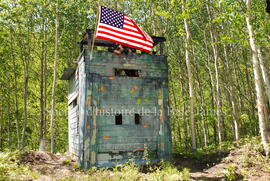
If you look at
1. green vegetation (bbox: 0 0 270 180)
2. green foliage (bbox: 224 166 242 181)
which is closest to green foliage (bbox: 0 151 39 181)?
green vegetation (bbox: 0 0 270 180)

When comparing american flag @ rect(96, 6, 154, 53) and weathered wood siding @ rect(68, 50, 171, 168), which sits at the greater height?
american flag @ rect(96, 6, 154, 53)

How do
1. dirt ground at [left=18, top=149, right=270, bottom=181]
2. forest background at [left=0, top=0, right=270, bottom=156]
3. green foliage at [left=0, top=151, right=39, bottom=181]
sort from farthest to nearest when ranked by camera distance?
forest background at [left=0, top=0, right=270, bottom=156], dirt ground at [left=18, top=149, right=270, bottom=181], green foliage at [left=0, top=151, right=39, bottom=181]

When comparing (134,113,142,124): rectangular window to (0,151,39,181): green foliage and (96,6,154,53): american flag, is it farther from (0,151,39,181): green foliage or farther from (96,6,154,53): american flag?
(0,151,39,181): green foliage

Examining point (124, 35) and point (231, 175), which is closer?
point (231, 175)

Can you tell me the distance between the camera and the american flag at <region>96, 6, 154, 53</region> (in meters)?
10.0

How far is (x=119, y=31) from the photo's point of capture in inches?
414

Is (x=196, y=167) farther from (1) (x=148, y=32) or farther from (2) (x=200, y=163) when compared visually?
(1) (x=148, y=32)

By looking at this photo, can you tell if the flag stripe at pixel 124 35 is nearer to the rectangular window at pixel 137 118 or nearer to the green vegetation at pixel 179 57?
the green vegetation at pixel 179 57

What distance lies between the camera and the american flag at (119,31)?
10047 mm

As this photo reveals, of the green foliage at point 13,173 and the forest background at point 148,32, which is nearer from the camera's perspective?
the green foliage at point 13,173

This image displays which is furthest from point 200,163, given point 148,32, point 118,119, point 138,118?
point 148,32

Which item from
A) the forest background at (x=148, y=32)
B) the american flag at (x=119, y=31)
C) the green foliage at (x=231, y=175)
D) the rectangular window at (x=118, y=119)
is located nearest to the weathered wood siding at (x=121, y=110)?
the rectangular window at (x=118, y=119)

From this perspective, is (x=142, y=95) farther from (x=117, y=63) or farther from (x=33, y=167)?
(x=33, y=167)

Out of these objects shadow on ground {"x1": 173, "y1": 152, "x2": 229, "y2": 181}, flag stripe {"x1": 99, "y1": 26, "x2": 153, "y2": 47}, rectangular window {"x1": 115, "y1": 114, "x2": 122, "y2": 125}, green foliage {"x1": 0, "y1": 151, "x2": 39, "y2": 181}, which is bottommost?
shadow on ground {"x1": 173, "y1": 152, "x2": 229, "y2": 181}
